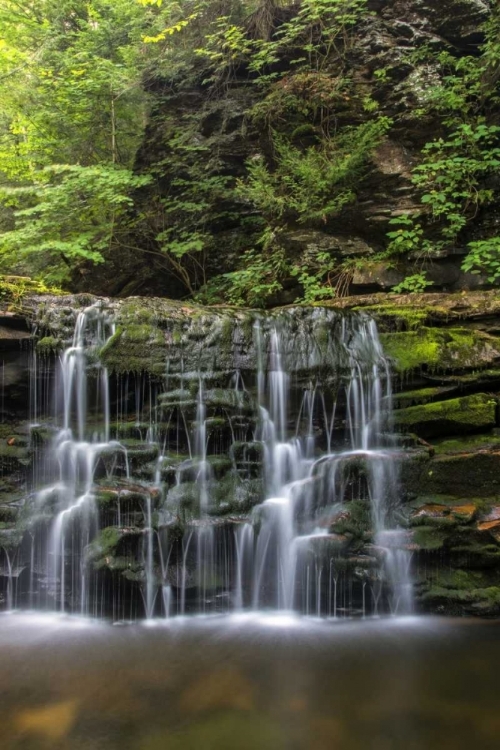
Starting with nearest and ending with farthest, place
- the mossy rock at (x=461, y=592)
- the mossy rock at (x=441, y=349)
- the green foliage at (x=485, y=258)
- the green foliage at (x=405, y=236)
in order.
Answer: the mossy rock at (x=461, y=592) < the mossy rock at (x=441, y=349) < the green foliage at (x=485, y=258) < the green foliage at (x=405, y=236)

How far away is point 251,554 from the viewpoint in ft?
18.9

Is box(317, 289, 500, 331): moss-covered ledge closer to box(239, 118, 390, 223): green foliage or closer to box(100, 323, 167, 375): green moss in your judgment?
box(239, 118, 390, 223): green foliage

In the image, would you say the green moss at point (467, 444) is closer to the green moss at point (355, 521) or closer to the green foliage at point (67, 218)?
the green moss at point (355, 521)

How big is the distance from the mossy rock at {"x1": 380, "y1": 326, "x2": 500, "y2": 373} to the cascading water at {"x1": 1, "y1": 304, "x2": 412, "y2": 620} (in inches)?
9.0

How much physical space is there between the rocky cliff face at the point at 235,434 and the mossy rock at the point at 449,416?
0.02 meters

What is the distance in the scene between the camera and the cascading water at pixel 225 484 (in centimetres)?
555

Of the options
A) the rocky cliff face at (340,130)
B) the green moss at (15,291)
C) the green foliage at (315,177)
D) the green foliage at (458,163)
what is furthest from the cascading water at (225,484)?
the green foliage at (315,177)

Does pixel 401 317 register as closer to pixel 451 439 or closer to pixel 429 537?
pixel 451 439

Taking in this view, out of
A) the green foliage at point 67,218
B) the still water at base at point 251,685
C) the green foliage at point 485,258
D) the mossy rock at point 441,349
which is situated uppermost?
the green foliage at point 67,218

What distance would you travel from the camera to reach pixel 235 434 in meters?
6.62

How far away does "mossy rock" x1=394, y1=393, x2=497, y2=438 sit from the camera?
6441mm

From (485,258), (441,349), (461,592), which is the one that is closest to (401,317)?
(441,349)

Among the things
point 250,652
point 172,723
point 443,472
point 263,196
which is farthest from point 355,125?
point 172,723

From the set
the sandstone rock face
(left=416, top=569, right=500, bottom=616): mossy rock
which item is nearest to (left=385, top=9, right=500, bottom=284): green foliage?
the sandstone rock face
